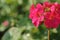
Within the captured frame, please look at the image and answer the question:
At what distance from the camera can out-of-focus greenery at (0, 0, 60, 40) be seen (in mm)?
1668

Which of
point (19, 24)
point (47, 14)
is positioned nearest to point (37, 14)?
point (47, 14)

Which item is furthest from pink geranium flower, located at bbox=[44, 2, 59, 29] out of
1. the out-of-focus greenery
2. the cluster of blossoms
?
the out-of-focus greenery

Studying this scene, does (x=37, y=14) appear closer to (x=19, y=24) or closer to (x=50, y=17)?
(x=50, y=17)

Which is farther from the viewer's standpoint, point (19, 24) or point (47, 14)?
point (19, 24)

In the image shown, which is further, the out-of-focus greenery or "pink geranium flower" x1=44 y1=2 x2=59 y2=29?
the out-of-focus greenery

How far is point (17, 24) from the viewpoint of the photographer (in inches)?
72.4

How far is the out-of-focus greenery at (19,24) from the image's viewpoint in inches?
65.7

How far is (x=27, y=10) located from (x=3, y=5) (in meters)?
0.23

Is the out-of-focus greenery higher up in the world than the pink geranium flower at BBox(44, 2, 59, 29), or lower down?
lower down

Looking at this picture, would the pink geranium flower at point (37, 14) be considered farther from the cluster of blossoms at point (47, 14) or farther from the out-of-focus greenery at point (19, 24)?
the out-of-focus greenery at point (19, 24)

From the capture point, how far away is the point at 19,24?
1837 millimetres

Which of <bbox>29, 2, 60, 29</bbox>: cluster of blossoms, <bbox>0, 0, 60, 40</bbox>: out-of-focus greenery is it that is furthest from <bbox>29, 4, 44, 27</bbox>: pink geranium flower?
<bbox>0, 0, 60, 40</bbox>: out-of-focus greenery

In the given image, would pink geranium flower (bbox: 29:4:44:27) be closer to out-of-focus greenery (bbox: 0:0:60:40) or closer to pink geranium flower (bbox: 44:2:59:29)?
pink geranium flower (bbox: 44:2:59:29)

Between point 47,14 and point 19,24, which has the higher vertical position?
point 47,14
